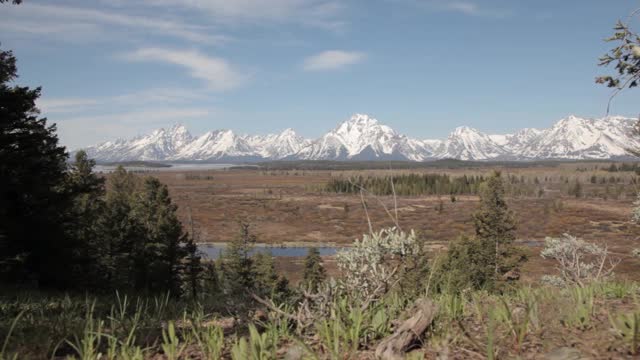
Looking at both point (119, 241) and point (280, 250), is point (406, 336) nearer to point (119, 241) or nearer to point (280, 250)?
point (119, 241)

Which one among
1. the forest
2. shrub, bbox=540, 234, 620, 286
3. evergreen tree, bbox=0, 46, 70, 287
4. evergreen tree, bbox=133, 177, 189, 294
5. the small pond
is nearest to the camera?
the forest

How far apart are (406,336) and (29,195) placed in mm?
18952

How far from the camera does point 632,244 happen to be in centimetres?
8031

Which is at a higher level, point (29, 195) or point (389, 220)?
point (29, 195)

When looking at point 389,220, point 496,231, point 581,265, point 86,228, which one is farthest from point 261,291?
point 389,220

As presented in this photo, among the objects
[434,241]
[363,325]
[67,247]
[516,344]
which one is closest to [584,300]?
[516,344]

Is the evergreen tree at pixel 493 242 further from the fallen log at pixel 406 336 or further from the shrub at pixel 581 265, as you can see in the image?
the fallen log at pixel 406 336

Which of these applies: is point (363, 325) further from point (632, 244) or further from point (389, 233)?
point (632, 244)

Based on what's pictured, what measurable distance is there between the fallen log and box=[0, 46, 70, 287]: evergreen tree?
1518 centimetres

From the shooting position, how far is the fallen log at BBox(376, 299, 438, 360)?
3059 millimetres

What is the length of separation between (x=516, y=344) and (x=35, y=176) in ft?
61.2

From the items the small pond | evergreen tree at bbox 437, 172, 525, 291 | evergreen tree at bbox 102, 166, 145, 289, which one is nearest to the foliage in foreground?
evergreen tree at bbox 102, 166, 145, 289

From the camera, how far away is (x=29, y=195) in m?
17.7

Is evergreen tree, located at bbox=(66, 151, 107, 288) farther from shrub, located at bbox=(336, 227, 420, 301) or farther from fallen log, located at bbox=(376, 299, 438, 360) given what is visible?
fallen log, located at bbox=(376, 299, 438, 360)
